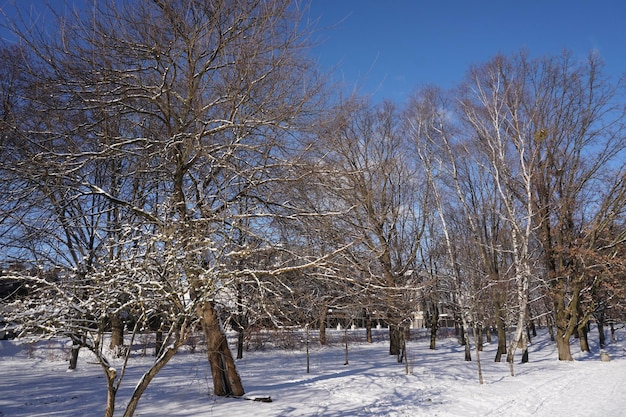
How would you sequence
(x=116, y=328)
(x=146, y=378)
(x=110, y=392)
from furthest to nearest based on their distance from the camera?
(x=116, y=328) < (x=146, y=378) < (x=110, y=392)

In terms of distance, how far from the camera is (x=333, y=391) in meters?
10.7

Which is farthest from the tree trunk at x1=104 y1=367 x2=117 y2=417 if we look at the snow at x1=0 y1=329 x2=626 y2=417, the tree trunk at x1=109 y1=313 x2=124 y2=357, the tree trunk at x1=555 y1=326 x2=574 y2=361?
the tree trunk at x1=555 y1=326 x2=574 y2=361

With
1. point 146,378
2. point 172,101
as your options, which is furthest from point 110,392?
point 172,101

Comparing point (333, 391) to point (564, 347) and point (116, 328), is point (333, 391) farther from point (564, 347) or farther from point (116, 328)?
point (564, 347)

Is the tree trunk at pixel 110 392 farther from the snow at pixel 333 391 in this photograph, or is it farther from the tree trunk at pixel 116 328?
the snow at pixel 333 391

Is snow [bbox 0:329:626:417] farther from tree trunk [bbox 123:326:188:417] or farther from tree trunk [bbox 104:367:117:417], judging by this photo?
tree trunk [bbox 104:367:117:417]

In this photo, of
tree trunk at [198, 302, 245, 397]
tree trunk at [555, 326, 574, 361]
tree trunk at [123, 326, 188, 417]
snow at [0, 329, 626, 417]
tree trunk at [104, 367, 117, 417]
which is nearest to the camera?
tree trunk at [104, 367, 117, 417]

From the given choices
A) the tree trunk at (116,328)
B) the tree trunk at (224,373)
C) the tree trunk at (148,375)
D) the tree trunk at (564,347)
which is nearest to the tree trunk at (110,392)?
the tree trunk at (148,375)

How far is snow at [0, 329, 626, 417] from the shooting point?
866 centimetres

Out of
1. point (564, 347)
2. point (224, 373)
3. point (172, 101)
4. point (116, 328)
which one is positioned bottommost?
point (564, 347)

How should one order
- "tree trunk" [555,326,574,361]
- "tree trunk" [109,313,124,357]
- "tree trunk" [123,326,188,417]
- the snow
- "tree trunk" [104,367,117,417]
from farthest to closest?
"tree trunk" [555,326,574,361] < the snow < "tree trunk" [109,313,124,357] < "tree trunk" [123,326,188,417] < "tree trunk" [104,367,117,417]

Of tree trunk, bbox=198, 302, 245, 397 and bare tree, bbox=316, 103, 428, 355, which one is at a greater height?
bare tree, bbox=316, 103, 428, 355

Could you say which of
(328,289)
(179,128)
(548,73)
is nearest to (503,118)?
(548,73)

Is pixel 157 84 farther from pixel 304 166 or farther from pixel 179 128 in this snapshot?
pixel 304 166
